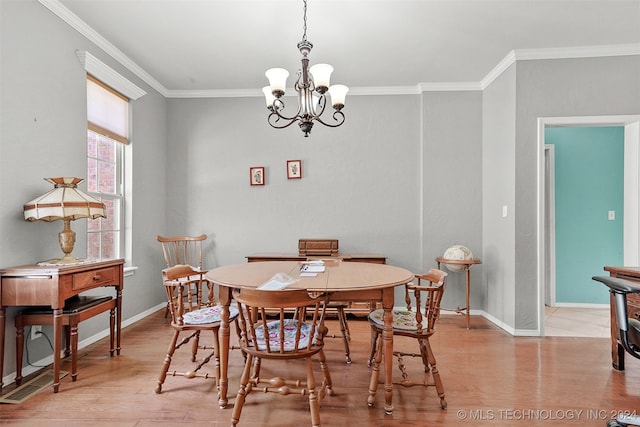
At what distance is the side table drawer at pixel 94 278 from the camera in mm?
2414

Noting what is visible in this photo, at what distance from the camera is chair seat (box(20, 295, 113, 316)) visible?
2.37 m

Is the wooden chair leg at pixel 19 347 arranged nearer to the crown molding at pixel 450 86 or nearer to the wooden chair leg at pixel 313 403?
the wooden chair leg at pixel 313 403

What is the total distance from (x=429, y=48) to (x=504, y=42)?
661 mm

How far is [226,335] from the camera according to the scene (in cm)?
212

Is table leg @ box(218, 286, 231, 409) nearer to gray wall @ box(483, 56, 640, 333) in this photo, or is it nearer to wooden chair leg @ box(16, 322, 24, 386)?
wooden chair leg @ box(16, 322, 24, 386)

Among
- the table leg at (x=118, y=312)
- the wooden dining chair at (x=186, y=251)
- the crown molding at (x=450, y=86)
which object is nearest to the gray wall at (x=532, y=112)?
the crown molding at (x=450, y=86)

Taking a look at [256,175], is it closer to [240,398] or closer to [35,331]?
[35,331]

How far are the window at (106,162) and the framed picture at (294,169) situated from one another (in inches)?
70.1

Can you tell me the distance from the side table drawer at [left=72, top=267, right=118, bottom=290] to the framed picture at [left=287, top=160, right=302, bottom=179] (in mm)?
2213

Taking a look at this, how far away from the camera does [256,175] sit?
176 inches

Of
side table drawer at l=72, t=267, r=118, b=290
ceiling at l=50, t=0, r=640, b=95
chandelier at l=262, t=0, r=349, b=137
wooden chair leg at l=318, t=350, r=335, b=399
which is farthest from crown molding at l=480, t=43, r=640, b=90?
side table drawer at l=72, t=267, r=118, b=290

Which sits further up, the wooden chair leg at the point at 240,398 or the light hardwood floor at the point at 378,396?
the wooden chair leg at the point at 240,398

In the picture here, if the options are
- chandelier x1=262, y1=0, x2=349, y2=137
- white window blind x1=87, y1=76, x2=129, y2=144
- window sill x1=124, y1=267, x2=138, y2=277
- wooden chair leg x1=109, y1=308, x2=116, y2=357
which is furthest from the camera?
window sill x1=124, y1=267, x2=138, y2=277

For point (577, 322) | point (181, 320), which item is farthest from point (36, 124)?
point (577, 322)
